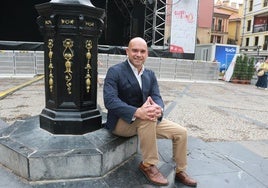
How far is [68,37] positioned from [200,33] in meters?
39.9

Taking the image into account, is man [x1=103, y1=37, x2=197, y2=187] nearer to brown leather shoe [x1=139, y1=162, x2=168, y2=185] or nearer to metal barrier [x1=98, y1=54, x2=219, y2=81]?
brown leather shoe [x1=139, y1=162, x2=168, y2=185]

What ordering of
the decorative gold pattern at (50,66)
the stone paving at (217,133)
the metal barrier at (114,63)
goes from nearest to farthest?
1. the decorative gold pattern at (50,66)
2. the stone paving at (217,133)
3. the metal barrier at (114,63)

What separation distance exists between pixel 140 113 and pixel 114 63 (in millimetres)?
10588

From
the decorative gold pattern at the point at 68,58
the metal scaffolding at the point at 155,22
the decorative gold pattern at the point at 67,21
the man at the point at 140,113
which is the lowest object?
the man at the point at 140,113

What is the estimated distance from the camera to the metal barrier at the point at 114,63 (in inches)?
466

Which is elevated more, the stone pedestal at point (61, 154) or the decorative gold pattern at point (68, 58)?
the decorative gold pattern at point (68, 58)

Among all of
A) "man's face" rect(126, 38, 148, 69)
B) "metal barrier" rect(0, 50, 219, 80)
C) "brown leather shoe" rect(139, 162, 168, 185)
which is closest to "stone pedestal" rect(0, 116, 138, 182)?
"brown leather shoe" rect(139, 162, 168, 185)

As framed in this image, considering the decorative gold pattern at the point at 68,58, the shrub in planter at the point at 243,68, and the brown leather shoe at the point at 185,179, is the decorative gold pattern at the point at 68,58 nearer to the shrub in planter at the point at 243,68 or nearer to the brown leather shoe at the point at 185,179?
the brown leather shoe at the point at 185,179

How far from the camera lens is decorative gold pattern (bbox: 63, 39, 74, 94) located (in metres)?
2.81

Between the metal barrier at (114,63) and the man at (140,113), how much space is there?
9899 mm

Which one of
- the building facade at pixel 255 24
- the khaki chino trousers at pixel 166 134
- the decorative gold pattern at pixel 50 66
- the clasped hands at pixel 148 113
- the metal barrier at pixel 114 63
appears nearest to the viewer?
the clasped hands at pixel 148 113

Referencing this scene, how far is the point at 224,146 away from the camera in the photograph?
13.6 ft

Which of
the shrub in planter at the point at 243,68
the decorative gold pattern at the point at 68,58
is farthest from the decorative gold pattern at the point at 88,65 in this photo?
the shrub in planter at the point at 243,68

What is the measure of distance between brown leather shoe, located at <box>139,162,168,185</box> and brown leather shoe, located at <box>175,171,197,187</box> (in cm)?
36
